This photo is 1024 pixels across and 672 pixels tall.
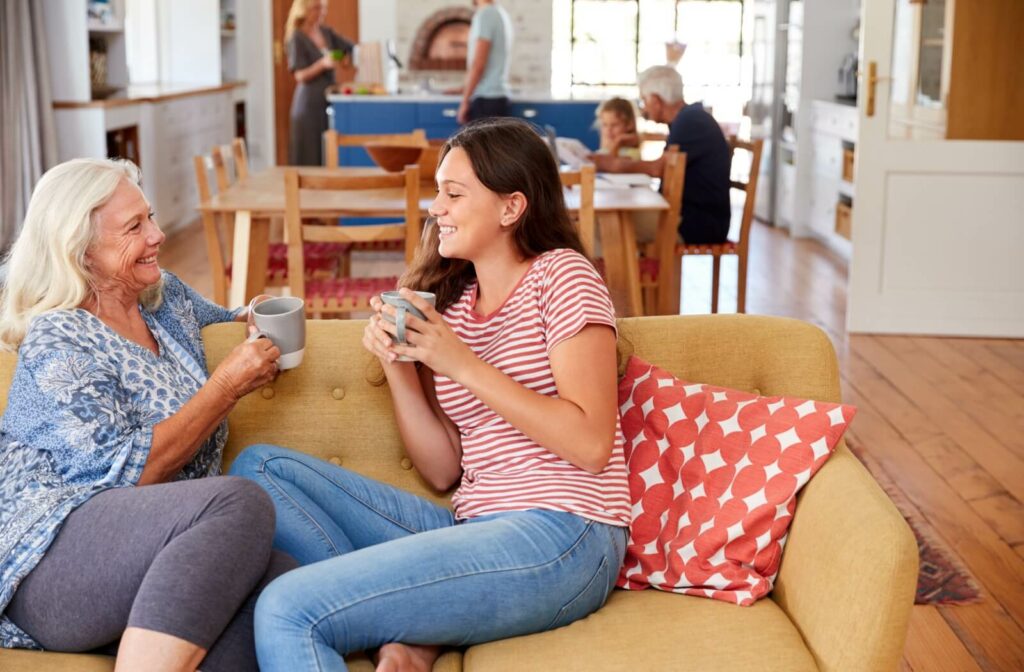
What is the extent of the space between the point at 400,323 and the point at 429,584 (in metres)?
0.36

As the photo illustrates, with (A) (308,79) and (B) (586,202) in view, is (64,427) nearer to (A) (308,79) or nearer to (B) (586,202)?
(B) (586,202)

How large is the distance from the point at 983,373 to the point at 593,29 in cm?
768

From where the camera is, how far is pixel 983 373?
4.59 m

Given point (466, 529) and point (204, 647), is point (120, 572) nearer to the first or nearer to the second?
point (204, 647)

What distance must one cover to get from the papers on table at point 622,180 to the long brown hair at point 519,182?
8.50 ft

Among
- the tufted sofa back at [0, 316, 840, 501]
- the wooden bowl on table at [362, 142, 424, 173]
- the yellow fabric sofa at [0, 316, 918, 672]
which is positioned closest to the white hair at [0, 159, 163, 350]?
the yellow fabric sofa at [0, 316, 918, 672]

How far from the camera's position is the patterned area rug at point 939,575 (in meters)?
2.71

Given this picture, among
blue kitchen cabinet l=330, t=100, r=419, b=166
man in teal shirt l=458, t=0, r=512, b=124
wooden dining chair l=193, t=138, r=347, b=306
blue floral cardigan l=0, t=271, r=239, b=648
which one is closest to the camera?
blue floral cardigan l=0, t=271, r=239, b=648

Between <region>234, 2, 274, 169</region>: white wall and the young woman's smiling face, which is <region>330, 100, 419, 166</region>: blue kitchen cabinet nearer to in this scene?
<region>234, 2, 274, 169</region>: white wall

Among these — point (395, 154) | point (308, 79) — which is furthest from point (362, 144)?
point (308, 79)

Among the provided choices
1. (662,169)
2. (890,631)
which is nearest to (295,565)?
(890,631)

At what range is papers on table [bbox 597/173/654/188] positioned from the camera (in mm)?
4584

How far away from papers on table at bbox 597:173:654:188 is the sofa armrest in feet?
9.43

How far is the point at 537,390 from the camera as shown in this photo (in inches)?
72.8
